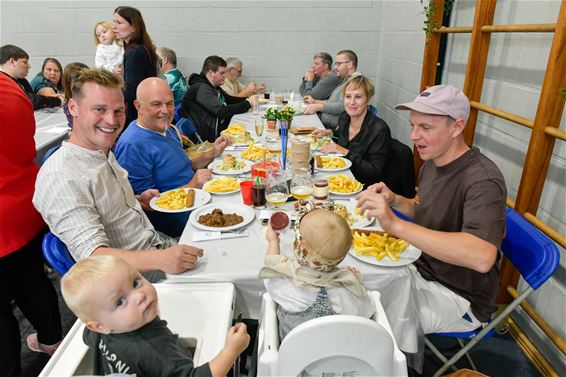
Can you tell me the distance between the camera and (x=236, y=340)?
1.06 meters

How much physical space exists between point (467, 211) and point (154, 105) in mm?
1867

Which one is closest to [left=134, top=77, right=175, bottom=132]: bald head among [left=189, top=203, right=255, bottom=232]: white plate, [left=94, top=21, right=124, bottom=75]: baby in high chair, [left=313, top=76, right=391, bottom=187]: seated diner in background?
[left=189, top=203, right=255, bottom=232]: white plate

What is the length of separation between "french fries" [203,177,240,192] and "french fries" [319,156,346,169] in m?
0.66

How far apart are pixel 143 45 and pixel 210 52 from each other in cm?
264

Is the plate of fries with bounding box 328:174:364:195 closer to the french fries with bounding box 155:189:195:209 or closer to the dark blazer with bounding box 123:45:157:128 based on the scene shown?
the french fries with bounding box 155:189:195:209

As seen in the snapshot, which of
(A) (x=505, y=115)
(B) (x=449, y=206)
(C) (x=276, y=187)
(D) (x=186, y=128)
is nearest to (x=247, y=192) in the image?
(C) (x=276, y=187)

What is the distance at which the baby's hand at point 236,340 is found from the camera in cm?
105

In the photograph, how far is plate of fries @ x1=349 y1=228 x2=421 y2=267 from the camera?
1455mm

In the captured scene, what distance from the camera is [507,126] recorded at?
8.60ft

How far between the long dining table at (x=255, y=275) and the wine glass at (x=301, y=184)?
33 centimetres

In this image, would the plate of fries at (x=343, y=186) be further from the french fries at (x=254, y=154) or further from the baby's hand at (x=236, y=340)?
the baby's hand at (x=236, y=340)

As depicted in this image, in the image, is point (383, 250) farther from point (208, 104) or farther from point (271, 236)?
point (208, 104)

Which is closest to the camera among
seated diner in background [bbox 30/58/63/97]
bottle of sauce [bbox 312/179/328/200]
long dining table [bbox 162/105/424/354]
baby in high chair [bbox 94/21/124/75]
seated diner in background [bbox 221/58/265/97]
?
long dining table [bbox 162/105/424/354]

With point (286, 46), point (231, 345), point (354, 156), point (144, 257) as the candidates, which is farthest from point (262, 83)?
point (231, 345)
